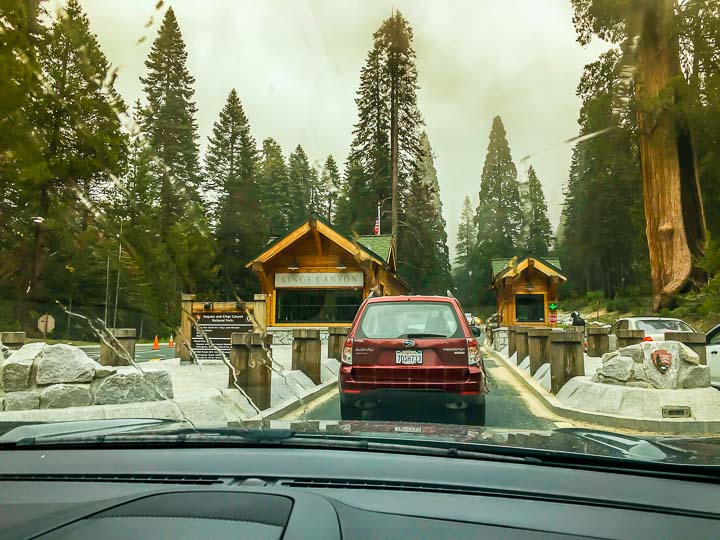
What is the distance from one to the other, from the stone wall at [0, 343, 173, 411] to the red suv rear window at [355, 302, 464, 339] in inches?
104

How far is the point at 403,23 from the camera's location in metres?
15.4

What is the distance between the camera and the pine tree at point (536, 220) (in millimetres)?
16141

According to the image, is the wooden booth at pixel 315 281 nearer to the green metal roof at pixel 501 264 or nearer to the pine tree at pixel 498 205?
the green metal roof at pixel 501 264

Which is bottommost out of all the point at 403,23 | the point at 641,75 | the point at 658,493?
the point at 658,493

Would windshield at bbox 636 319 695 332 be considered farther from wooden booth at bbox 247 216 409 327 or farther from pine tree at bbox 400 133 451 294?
wooden booth at bbox 247 216 409 327

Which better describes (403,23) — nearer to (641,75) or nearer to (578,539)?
(641,75)

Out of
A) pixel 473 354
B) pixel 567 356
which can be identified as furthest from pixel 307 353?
pixel 473 354

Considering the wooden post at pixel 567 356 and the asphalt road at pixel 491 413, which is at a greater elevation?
the wooden post at pixel 567 356

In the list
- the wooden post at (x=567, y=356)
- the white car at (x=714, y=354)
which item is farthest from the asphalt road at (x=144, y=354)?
the white car at (x=714, y=354)

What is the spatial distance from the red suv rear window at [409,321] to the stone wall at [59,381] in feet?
8.65

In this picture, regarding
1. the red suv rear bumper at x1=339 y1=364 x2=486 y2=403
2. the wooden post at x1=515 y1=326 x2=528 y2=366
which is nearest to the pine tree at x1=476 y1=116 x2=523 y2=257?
the wooden post at x1=515 y1=326 x2=528 y2=366

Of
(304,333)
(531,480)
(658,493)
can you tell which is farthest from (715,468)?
(304,333)

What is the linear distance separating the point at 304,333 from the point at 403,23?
939cm

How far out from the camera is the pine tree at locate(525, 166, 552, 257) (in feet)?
53.0
